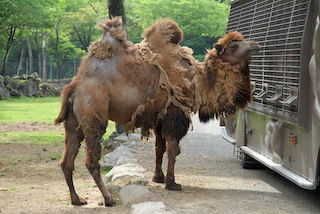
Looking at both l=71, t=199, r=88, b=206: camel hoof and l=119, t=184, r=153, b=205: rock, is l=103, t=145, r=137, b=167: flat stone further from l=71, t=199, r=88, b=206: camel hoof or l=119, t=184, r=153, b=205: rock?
l=119, t=184, r=153, b=205: rock

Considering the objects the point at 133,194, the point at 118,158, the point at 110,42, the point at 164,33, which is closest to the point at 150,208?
the point at 133,194

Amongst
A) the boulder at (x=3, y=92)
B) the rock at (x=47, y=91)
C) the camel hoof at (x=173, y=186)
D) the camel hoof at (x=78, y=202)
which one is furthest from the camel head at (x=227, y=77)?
the rock at (x=47, y=91)

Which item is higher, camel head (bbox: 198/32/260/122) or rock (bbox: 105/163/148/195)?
camel head (bbox: 198/32/260/122)

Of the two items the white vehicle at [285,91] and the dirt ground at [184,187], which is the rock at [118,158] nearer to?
the dirt ground at [184,187]

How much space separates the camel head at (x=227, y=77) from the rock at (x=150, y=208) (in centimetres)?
189

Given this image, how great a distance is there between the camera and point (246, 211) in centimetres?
557

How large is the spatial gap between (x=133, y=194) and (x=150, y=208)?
29.9 inches

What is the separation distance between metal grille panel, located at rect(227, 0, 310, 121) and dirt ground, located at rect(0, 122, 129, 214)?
2.43 metres

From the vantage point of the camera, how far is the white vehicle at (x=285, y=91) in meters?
5.56

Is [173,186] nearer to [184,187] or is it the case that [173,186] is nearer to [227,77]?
[184,187]

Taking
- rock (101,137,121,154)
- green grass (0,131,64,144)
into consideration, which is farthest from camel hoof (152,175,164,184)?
green grass (0,131,64,144)

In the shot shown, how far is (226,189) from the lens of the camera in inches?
278

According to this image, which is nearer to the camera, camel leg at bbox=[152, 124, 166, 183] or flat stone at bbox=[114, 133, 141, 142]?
camel leg at bbox=[152, 124, 166, 183]

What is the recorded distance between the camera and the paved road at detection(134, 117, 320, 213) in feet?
19.1
